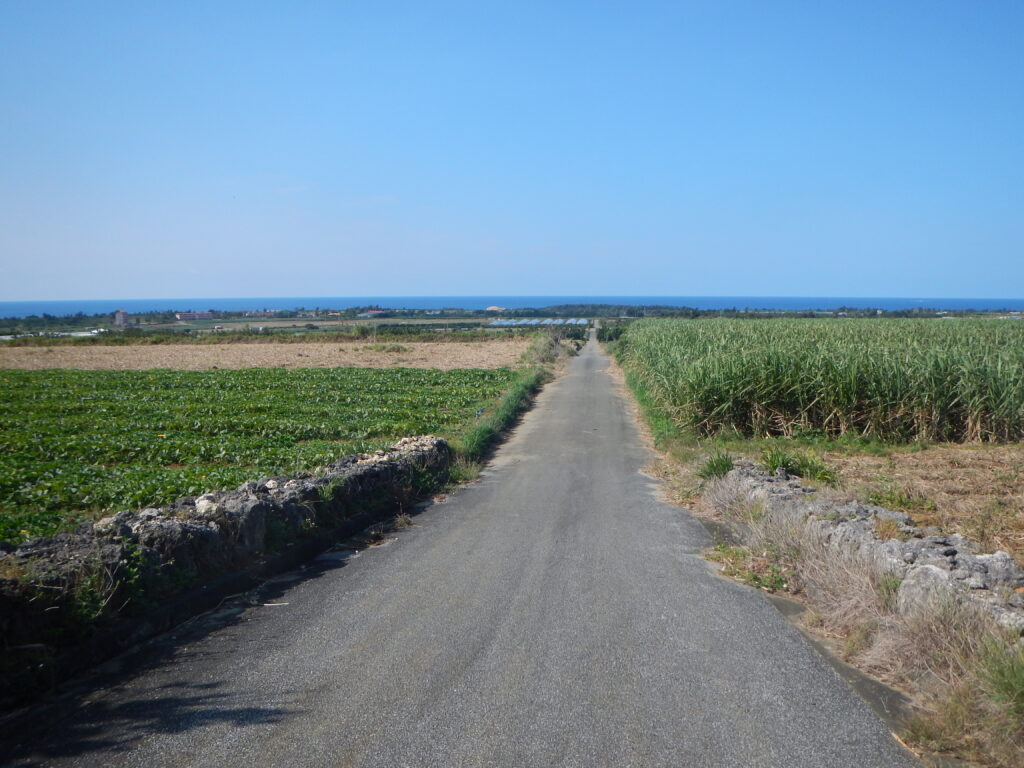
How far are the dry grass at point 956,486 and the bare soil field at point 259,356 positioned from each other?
26.4 meters

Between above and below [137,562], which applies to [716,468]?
below

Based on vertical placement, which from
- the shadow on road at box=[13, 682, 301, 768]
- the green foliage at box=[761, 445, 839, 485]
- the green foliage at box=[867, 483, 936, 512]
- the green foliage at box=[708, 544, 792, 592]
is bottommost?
the green foliage at box=[708, 544, 792, 592]

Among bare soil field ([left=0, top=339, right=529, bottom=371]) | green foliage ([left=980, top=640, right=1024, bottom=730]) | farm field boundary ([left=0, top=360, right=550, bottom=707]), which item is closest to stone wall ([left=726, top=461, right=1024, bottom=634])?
green foliage ([left=980, top=640, right=1024, bottom=730])

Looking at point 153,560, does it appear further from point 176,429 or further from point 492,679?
point 176,429

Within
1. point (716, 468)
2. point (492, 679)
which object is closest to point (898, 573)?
point (492, 679)

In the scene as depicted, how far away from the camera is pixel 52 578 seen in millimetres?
4699

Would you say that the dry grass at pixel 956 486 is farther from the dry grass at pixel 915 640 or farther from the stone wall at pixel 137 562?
the stone wall at pixel 137 562

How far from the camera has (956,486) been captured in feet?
30.9

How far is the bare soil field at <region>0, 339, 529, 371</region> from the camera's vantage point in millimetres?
38375

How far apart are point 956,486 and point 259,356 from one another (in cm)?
4239

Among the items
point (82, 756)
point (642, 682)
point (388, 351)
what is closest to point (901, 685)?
point (642, 682)

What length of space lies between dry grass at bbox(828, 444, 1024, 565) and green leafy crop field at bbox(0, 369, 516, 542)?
775 centimetres

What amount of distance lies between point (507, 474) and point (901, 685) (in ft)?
26.2

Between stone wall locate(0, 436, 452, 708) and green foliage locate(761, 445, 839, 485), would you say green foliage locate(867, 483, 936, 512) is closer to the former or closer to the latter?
green foliage locate(761, 445, 839, 485)
